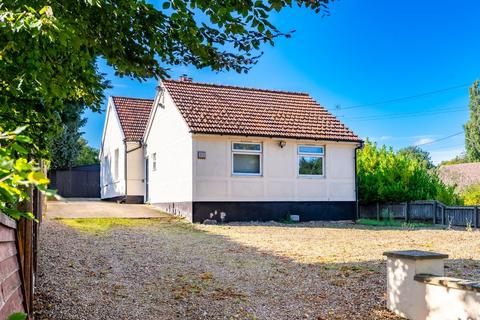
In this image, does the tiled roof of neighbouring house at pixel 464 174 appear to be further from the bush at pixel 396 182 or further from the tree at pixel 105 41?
the tree at pixel 105 41

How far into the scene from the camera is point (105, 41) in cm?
465

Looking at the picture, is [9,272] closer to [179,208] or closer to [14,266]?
[14,266]

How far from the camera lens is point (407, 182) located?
1788 cm

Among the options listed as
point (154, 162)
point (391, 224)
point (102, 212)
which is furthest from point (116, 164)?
point (391, 224)

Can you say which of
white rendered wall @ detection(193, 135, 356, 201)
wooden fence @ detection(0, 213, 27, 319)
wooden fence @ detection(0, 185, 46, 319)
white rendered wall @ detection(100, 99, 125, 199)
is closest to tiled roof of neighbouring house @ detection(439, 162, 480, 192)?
white rendered wall @ detection(193, 135, 356, 201)

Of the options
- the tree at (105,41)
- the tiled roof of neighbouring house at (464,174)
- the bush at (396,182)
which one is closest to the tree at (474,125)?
the tiled roof of neighbouring house at (464,174)

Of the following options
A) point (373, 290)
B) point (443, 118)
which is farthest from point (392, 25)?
point (443, 118)

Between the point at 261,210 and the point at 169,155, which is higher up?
the point at 169,155

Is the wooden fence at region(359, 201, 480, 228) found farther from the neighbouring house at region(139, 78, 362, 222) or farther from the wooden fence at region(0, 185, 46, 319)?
the wooden fence at region(0, 185, 46, 319)

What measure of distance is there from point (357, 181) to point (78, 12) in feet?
47.4

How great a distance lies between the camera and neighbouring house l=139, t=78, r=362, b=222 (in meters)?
14.9

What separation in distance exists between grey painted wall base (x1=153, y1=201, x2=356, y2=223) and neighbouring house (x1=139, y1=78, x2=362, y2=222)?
3 cm

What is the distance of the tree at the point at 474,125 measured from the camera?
4659cm

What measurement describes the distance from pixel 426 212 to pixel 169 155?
9.98 meters
